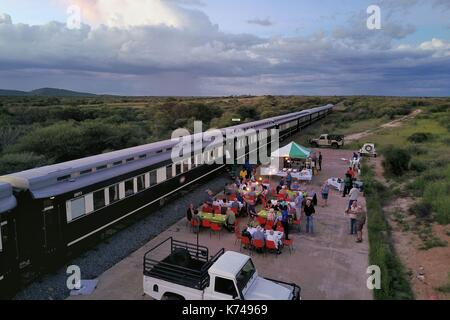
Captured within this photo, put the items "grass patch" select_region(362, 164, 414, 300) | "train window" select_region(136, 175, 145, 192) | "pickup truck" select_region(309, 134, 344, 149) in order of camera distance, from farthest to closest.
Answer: "pickup truck" select_region(309, 134, 344, 149) < "train window" select_region(136, 175, 145, 192) < "grass patch" select_region(362, 164, 414, 300)

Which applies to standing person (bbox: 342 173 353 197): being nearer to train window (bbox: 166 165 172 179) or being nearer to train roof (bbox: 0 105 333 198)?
train window (bbox: 166 165 172 179)

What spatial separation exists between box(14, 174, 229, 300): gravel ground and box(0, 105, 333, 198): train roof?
220cm

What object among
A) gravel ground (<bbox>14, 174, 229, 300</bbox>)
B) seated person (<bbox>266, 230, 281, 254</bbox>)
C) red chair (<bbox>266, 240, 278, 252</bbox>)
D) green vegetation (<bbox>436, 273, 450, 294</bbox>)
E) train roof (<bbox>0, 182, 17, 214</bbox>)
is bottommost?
green vegetation (<bbox>436, 273, 450, 294</bbox>)

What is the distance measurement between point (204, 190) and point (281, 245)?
8.14 m

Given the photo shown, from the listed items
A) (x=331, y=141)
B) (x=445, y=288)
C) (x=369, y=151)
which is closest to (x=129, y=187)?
(x=445, y=288)

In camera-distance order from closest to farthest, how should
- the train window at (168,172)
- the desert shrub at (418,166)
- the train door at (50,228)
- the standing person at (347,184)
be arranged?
the train door at (50,228) < the train window at (168,172) < the standing person at (347,184) < the desert shrub at (418,166)

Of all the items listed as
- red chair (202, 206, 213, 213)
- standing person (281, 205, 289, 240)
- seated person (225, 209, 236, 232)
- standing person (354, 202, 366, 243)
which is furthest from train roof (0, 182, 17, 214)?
standing person (354, 202, 366, 243)

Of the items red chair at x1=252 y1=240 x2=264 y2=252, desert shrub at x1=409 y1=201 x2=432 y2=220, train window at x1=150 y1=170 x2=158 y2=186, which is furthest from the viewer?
desert shrub at x1=409 y1=201 x2=432 y2=220

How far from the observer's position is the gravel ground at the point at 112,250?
9.17m

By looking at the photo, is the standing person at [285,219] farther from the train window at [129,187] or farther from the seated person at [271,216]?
the train window at [129,187]

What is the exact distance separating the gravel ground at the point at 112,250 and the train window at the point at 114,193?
1.38 metres

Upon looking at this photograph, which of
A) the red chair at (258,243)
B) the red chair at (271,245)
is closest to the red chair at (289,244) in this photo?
the red chair at (271,245)

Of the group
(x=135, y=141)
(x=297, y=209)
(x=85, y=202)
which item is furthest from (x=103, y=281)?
(x=135, y=141)

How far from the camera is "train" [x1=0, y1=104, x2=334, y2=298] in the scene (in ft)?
28.2
